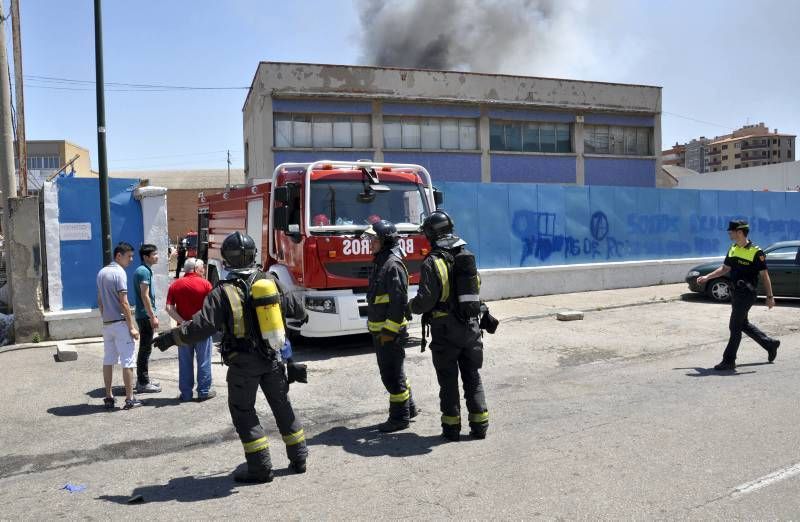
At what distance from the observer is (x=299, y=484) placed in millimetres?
4582

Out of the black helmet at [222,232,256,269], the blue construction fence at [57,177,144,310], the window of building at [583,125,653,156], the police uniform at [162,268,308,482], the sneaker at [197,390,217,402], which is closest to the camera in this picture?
the police uniform at [162,268,308,482]

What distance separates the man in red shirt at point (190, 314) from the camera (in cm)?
697

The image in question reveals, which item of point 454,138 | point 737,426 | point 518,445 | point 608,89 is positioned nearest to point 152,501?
point 518,445

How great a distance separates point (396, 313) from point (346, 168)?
4.53 metres

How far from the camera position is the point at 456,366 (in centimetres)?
551

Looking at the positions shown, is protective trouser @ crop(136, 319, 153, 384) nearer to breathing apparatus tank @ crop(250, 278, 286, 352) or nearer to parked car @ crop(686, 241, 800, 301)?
breathing apparatus tank @ crop(250, 278, 286, 352)

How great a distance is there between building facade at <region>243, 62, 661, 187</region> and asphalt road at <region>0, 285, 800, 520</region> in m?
20.6

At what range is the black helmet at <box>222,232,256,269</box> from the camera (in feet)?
15.6

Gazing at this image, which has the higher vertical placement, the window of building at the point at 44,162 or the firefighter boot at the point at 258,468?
the window of building at the point at 44,162

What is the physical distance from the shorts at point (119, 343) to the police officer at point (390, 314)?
2.62 metres

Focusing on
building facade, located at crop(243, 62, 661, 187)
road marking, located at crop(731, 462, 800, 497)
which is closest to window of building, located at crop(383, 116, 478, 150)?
building facade, located at crop(243, 62, 661, 187)

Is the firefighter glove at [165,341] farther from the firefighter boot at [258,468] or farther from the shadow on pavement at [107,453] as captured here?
the shadow on pavement at [107,453]

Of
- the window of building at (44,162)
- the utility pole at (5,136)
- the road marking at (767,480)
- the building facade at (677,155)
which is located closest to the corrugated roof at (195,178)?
the window of building at (44,162)

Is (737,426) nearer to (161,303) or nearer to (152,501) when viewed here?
(152,501)
